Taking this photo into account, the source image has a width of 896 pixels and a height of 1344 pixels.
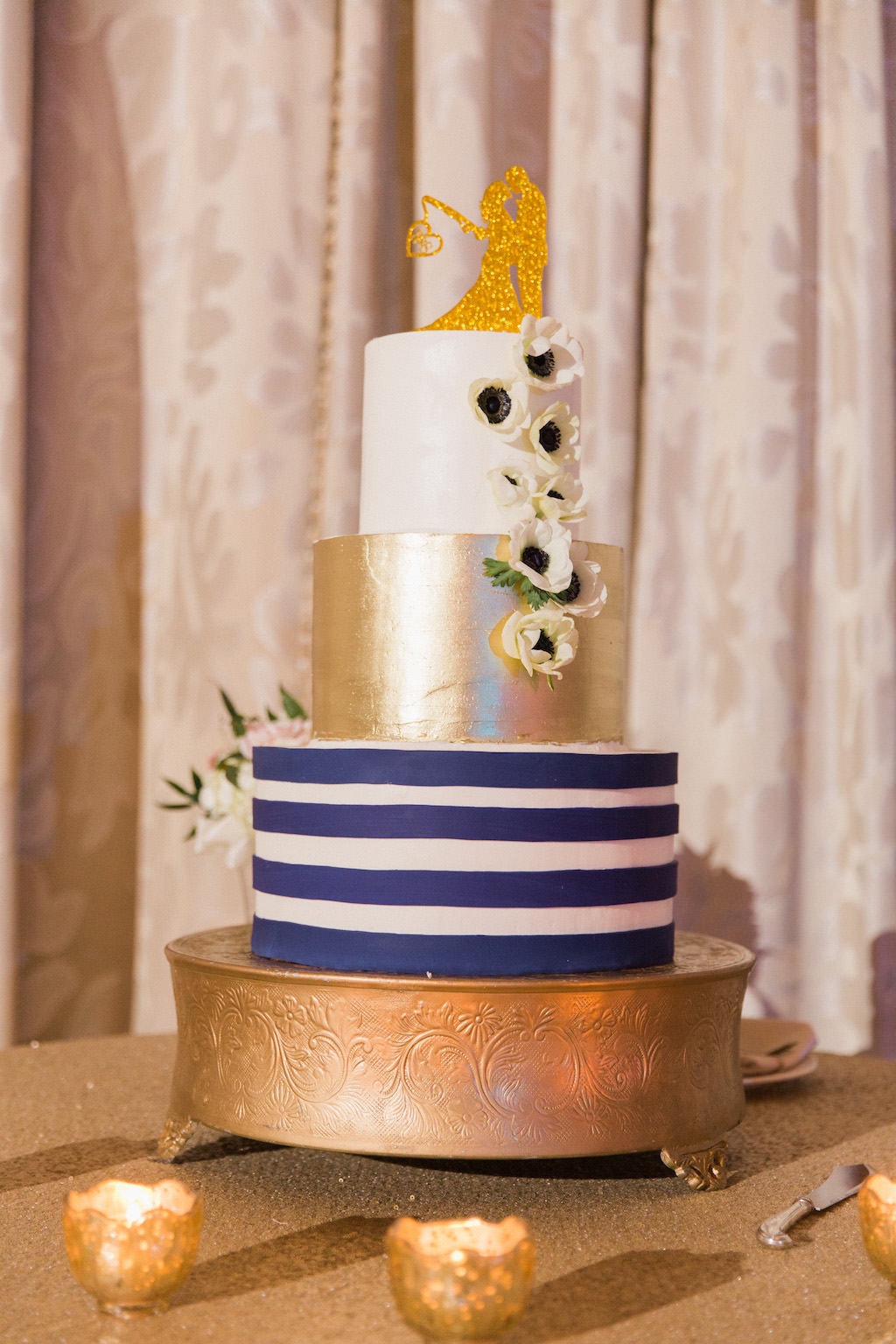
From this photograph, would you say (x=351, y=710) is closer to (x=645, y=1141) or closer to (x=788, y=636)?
(x=645, y=1141)

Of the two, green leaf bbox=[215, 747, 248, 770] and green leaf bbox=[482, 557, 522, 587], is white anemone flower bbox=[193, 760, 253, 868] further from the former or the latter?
green leaf bbox=[482, 557, 522, 587]

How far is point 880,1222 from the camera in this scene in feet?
2.63

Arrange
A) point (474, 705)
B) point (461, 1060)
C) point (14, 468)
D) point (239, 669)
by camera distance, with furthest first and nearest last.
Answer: point (239, 669), point (14, 468), point (474, 705), point (461, 1060)

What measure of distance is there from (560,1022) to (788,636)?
1133 mm

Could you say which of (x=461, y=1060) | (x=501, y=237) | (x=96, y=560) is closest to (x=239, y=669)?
(x=96, y=560)

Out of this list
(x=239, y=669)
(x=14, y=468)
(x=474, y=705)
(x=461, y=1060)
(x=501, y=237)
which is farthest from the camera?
(x=239, y=669)

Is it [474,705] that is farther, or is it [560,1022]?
[474,705]

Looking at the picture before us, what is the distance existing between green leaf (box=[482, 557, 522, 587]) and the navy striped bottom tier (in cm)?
14

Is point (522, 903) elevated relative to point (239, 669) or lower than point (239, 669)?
lower

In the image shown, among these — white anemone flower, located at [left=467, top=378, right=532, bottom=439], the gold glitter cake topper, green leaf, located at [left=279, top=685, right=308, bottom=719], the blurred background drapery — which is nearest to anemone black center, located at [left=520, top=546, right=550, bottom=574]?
white anemone flower, located at [left=467, top=378, right=532, bottom=439]

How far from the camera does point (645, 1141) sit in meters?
1.03

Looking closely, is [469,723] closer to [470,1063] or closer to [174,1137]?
[470,1063]

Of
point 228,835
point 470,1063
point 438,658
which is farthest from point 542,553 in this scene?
point 228,835

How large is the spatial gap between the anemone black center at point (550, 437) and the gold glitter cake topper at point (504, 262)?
0.42 ft
